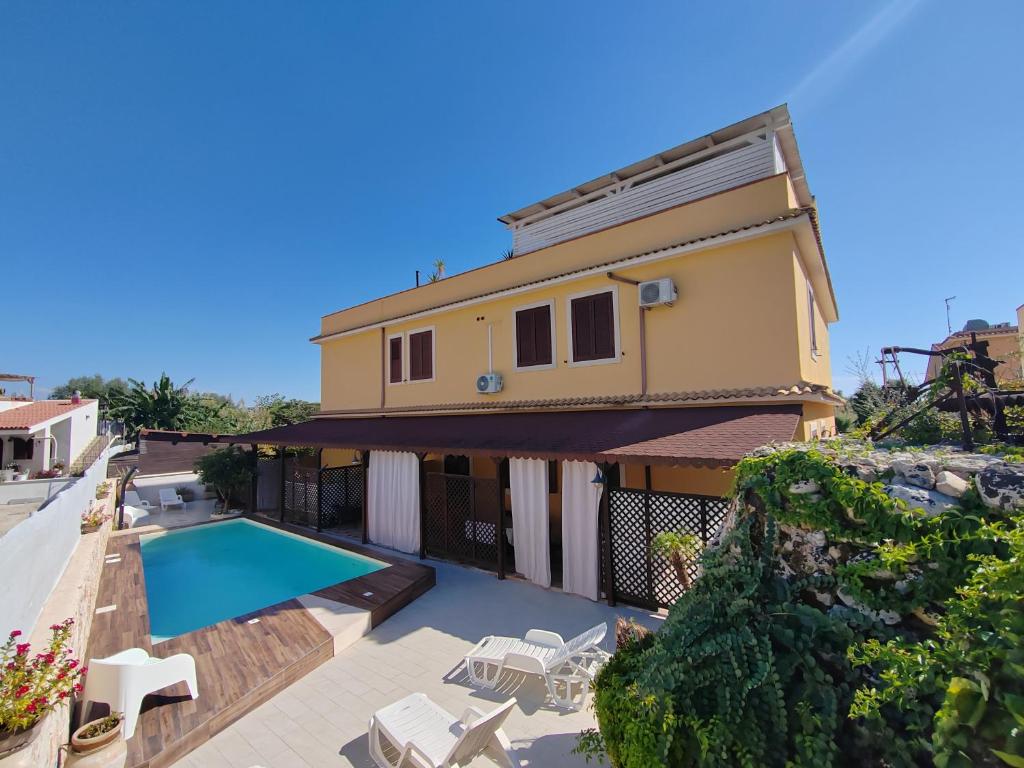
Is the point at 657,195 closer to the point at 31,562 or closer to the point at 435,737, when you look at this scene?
the point at 435,737

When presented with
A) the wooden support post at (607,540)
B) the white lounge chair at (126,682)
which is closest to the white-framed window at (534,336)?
the wooden support post at (607,540)

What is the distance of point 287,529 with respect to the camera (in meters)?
17.5

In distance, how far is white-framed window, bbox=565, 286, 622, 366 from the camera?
Result: 12844 millimetres

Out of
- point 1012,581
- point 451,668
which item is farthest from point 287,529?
point 1012,581

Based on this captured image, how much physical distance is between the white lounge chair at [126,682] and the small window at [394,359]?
13.0 m

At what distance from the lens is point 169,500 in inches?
889

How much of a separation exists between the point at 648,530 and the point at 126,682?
8.84 meters

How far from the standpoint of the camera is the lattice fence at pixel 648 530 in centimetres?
895

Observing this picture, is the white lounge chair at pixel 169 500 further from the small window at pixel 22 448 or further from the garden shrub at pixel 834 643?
A: the garden shrub at pixel 834 643

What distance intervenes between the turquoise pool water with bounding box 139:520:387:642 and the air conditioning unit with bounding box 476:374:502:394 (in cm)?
627

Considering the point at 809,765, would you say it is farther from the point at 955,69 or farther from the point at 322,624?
the point at 955,69

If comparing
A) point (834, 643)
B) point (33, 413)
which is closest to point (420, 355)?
point (834, 643)

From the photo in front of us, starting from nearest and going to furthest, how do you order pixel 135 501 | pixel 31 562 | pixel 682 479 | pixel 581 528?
pixel 31 562
pixel 581 528
pixel 682 479
pixel 135 501

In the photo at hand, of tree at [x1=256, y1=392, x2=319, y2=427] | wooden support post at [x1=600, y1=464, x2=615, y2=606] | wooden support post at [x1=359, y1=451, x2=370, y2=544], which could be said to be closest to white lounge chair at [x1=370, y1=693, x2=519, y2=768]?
wooden support post at [x1=600, y1=464, x2=615, y2=606]
